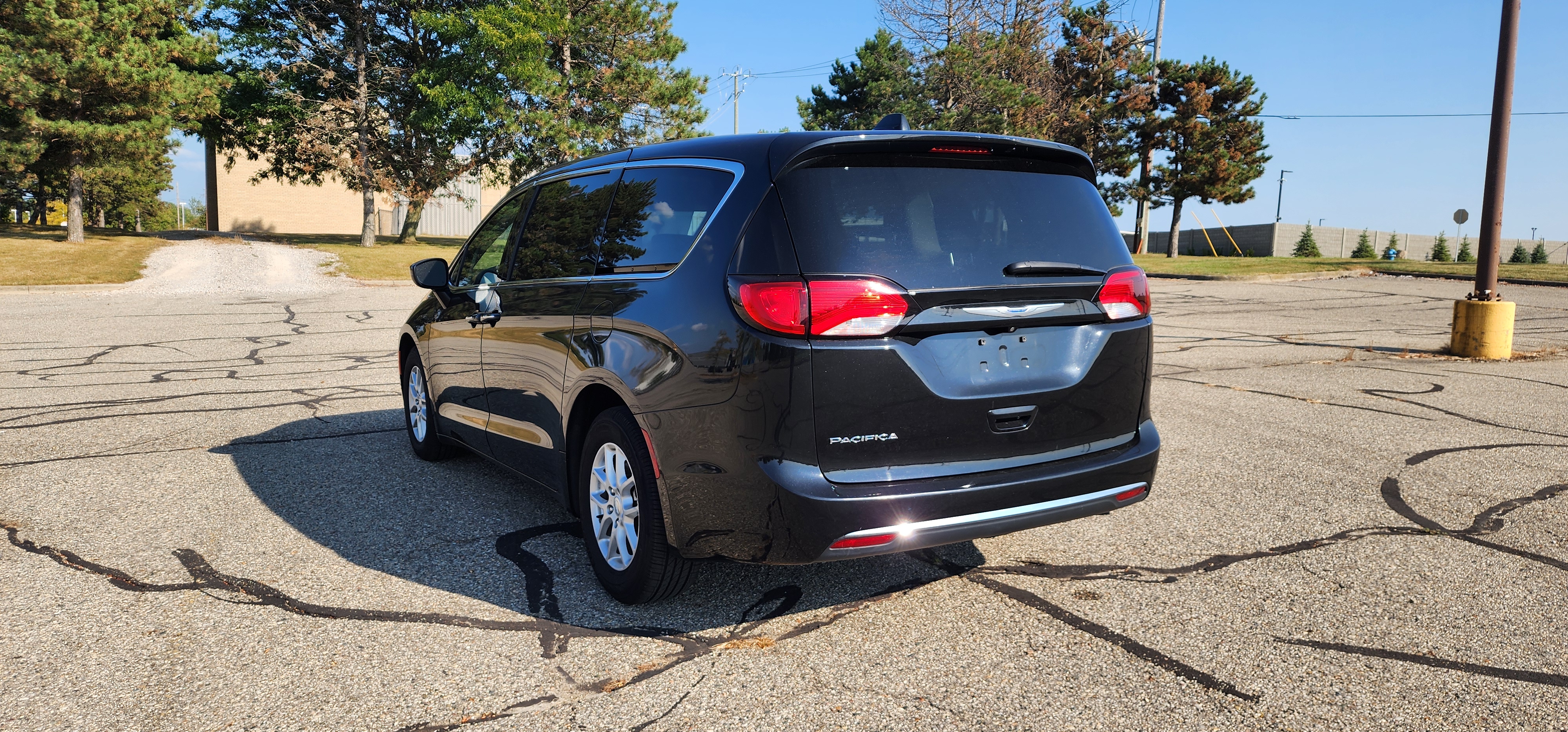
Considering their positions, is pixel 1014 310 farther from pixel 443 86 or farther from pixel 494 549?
pixel 443 86

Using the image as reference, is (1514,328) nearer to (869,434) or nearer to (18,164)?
(869,434)

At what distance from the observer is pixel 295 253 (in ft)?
104

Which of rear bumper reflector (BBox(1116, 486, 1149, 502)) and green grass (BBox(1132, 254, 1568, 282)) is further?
green grass (BBox(1132, 254, 1568, 282))

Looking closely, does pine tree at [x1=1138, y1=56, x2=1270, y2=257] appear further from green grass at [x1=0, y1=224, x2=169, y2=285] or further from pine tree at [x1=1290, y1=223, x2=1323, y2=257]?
green grass at [x1=0, y1=224, x2=169, y2=285]

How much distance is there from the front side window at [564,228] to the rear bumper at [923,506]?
1.53 metres

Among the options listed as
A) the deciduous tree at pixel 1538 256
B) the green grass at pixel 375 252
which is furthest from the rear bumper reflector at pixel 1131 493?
the deciduous tree at pixel 1538 256

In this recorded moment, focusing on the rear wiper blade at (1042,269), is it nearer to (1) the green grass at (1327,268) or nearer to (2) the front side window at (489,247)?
(2) the front side window at (489,247)

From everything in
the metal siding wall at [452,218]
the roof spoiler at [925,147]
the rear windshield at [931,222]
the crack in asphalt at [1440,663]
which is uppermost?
the metal siding wall at [452,218]


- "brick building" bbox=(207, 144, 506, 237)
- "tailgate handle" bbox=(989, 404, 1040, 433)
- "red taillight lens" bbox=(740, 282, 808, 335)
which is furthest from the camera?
"brick building" bbox=(207, 144, 506, 237)

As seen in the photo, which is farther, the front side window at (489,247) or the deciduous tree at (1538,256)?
the deciduous tree at (1538,256)

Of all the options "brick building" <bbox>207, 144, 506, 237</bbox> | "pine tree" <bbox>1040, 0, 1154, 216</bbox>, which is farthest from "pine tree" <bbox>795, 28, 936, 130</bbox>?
"brick building" <bbox>207, 144, 506, 237</bbox>

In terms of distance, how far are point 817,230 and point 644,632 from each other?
1.51 m

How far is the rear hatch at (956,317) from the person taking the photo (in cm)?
304

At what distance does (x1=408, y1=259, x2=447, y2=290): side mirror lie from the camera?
206 inches
